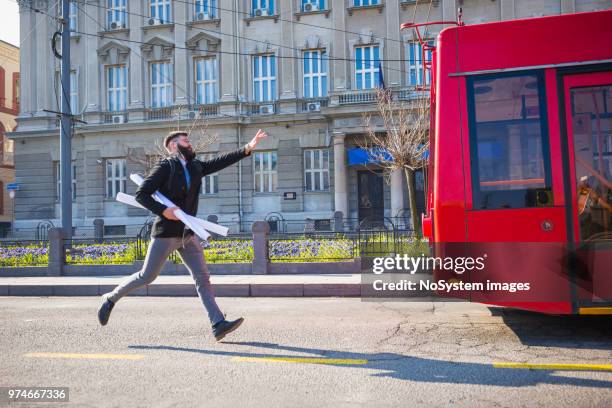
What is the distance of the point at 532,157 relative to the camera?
555 centimetres

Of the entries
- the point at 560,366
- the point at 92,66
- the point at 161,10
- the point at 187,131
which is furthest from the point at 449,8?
the point at 560,366

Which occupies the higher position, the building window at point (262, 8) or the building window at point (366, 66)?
the building window at point (262, 8)

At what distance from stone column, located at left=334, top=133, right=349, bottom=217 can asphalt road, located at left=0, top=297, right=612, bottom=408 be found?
18816 millimetres

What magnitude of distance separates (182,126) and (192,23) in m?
5.73

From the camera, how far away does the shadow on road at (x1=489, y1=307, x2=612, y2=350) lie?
17.9 feet

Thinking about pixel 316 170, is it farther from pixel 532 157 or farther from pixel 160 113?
pixel 532 157

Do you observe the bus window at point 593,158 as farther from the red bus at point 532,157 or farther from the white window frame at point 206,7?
the white window frame at point 206,7

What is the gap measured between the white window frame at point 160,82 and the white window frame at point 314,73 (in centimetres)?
738

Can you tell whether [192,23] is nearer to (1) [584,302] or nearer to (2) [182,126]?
(2) [182,126]

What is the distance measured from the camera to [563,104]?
555 centimetres

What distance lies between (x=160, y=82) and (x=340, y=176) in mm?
11433

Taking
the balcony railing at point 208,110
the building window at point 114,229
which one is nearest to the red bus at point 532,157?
the balcony railing at point 208,110

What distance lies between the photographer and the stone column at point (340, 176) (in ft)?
87.1

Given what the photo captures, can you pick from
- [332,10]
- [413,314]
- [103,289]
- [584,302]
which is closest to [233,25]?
[332,10]
